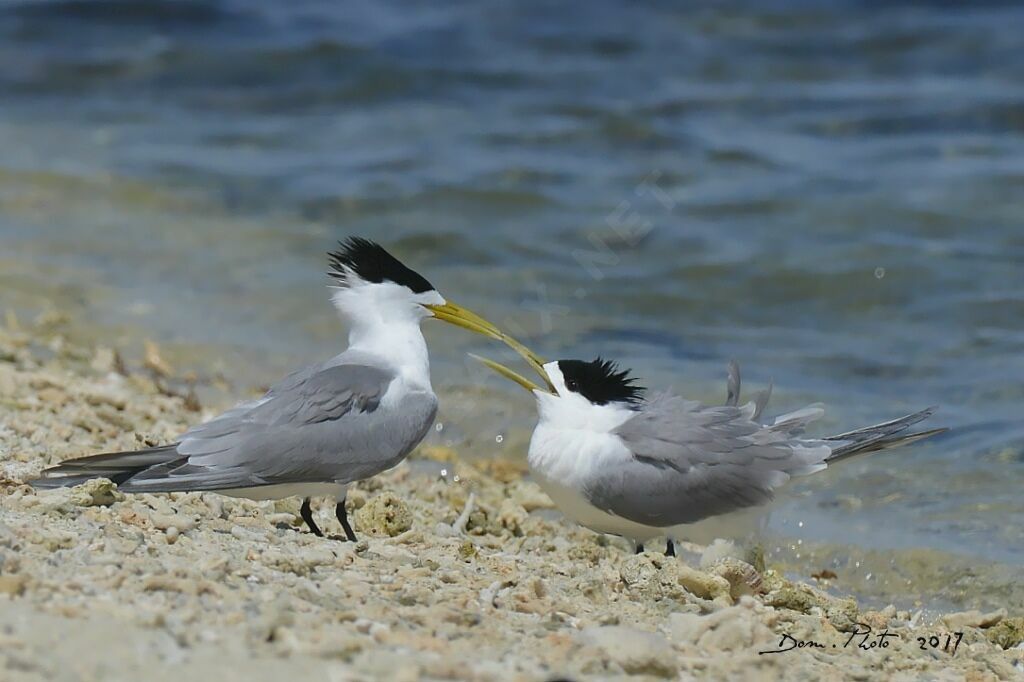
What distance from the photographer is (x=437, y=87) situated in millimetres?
14844

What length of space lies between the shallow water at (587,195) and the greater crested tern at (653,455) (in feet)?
3.61

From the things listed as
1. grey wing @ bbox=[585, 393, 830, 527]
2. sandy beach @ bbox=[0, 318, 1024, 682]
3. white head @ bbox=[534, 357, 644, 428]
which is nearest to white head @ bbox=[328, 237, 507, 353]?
white head @ bbox=[534, 357, 644, 428]

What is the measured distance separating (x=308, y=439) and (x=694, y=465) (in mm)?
1388

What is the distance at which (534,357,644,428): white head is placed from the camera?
543 centimetres

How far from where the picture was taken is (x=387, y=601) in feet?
13.5

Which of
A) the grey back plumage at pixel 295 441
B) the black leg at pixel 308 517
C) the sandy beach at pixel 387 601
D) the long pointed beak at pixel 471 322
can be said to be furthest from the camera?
the long pointed beak at pixel 471 322

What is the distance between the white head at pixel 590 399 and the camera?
5.43 m

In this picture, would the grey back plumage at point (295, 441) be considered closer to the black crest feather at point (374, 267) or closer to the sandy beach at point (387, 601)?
the sandy beach at point (387, 601)

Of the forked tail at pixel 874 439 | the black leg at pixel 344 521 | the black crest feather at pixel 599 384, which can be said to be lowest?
the black leg at pixel 344 521

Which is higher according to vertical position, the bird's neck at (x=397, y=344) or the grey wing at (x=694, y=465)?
the bird's neck at (x=397, y=344)

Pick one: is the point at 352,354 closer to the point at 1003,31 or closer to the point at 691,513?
the point at 691,513

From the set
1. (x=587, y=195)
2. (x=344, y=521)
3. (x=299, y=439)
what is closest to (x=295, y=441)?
(x=299, y=439)
